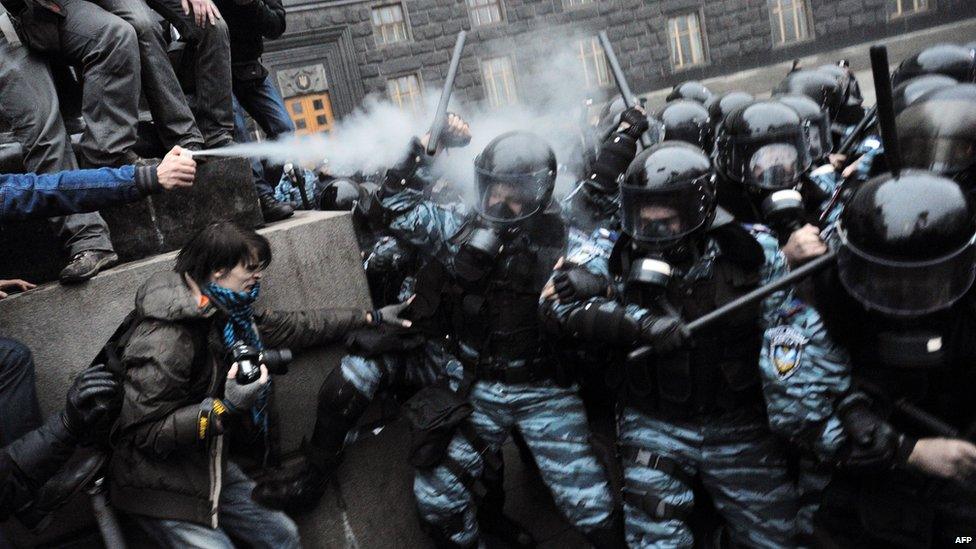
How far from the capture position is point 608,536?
9.80ft

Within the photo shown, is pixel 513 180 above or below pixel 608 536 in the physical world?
above

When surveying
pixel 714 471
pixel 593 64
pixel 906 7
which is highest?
pixel 593 64

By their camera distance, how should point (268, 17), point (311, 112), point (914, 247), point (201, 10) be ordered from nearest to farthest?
1. point (914, 247)
2. point (201, 10)
3. point (268, 17)
4. point (311, 112)

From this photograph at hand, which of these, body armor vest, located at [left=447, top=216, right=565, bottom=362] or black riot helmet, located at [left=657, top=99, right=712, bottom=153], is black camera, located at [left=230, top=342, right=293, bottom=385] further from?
black riot helmet, located at [left=657, top=99, right=712, bottom=153]

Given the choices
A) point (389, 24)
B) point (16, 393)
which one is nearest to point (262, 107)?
point (16, 393)

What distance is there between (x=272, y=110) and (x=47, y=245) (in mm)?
2099

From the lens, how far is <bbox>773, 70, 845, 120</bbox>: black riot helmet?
4727 mm

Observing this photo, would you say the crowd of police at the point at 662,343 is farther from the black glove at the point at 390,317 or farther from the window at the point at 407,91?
the window at the point at 407,91

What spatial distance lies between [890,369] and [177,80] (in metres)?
3.68

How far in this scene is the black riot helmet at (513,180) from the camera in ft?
10.6

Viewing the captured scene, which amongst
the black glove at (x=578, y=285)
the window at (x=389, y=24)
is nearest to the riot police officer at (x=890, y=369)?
the black glove at (x=578, y=285)

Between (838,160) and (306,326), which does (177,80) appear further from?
(838,160)

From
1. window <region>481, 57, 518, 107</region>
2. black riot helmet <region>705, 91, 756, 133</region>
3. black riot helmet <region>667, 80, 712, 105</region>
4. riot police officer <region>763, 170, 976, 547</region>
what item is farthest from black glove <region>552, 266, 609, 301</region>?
window <region>481, 57, 518, 107</region>

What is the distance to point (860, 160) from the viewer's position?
347 centimetres
